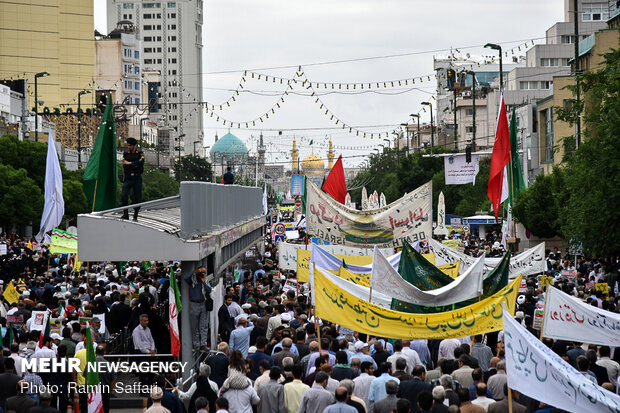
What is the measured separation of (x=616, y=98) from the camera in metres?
22.8

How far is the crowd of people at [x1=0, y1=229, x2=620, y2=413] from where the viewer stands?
1023 cm

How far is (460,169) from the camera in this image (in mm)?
41188

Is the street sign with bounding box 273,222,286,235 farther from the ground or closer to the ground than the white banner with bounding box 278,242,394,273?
farther from the ground

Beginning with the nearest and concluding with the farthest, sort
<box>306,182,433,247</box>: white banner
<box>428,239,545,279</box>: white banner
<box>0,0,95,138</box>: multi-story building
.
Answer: <box>428,239,545,279</box>: white banner, <box>306,182,433,247</box>: white banner, <box>0,0,95,138</box>: multi-story building

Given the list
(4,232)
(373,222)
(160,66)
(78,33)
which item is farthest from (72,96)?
(373,222)

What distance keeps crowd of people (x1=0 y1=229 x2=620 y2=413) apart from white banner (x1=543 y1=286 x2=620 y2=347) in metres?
0.30

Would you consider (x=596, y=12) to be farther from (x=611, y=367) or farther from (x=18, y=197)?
(x=611, y=367)

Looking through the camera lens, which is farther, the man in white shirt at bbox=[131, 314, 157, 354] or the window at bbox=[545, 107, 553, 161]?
the window at bbox=[545, 107, 553, 161]

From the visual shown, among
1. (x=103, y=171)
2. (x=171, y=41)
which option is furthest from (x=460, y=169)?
(x=171, y=41)

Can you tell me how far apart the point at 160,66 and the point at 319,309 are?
183667 mm

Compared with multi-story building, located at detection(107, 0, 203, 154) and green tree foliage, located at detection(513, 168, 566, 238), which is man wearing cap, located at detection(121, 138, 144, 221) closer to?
green tree foliage, located at detection(513, 168, 566, 238)

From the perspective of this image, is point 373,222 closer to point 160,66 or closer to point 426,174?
point 426,174

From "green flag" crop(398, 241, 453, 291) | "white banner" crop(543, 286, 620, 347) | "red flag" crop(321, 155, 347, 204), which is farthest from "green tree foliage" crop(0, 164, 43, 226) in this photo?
"white banner" crop(543, 286, 620, 347)

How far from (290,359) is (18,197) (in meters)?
39.9
